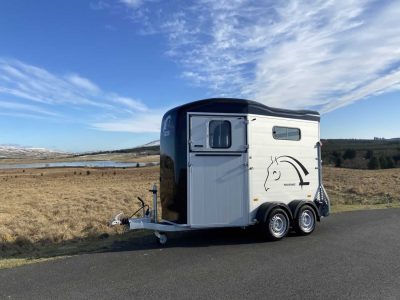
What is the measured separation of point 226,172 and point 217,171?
0.70ft

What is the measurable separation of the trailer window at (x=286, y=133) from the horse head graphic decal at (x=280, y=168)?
18.7 inches

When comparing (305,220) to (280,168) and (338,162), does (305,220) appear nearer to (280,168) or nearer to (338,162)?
(280,168)

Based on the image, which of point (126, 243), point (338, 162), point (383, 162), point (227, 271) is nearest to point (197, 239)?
point (126, 243)

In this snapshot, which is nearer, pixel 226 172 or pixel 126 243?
pixel 226 172

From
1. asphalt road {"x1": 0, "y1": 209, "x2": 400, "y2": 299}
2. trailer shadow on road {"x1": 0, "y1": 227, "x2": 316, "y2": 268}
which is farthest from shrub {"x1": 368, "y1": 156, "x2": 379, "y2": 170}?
trailer shadow on road {"x1": 0, "y1": 227, "x2": 316, "y2": 268}

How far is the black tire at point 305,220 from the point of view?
10.9 metres

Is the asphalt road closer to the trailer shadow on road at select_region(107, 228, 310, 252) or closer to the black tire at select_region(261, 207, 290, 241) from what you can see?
the trailer shadow on road at select_region(107, 228, 310, 252)

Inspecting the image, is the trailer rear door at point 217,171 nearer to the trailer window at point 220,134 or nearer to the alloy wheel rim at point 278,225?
the trailer window at point 220,134

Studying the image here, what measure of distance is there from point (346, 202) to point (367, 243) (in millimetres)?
10521

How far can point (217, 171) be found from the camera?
33.4 ft

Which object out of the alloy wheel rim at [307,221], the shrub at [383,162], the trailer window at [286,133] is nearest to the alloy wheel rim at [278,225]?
the alloy wheel rim at [307,221]

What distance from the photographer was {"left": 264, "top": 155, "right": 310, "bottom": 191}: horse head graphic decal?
10.9 m

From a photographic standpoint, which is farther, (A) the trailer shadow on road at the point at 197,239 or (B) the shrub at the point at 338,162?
(B) the shrub at the point at 338,162

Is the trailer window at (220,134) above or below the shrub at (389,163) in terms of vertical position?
above
